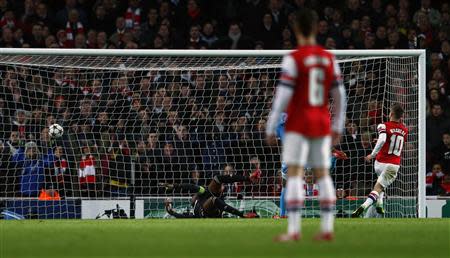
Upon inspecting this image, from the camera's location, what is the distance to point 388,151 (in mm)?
15688

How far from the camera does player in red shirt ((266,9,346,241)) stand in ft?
28.2

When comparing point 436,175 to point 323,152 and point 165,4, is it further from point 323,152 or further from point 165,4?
point 323,152

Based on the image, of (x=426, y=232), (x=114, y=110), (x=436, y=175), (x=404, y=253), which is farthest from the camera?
(x=436, y=175)

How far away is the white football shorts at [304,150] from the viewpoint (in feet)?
28.4

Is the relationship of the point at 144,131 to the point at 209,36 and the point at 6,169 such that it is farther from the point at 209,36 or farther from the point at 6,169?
the point at 209,36

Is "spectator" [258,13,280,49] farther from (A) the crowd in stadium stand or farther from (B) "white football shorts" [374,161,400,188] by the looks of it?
(B) "white football shorts" [374,161,400,188]

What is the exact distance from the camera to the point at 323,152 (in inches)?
346

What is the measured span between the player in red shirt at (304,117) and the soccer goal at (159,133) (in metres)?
7.46

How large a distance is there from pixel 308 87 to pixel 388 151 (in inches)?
286

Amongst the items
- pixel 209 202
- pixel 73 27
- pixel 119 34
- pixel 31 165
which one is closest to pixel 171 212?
pixel 209 202

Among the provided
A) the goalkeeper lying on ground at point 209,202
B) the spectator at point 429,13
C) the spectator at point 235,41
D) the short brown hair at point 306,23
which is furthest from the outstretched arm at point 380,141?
the short brown hair at point 306,23

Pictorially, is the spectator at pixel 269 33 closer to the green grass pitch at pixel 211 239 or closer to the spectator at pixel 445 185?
the spectator at pixel 445 185

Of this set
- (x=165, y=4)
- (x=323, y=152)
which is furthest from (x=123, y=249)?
(x=165, y=4)

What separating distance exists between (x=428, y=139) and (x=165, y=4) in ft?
20.7
